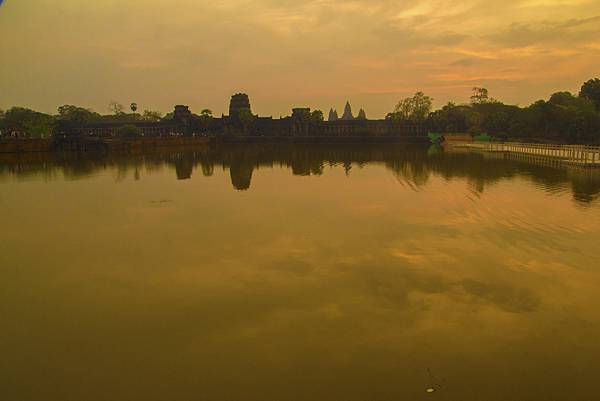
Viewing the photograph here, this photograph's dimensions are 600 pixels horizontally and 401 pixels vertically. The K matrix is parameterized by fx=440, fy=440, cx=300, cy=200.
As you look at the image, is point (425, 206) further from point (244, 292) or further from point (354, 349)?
point (354, 349)

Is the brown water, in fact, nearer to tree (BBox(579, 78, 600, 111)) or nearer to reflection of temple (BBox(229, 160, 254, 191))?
reflection of temple (BBox(229, 160, 254, 191))

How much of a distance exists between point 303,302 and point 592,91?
274 ft

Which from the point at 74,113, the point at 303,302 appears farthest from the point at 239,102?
the point at 303,302

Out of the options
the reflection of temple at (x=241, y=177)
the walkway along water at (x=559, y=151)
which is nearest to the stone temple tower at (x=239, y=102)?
the walkway along water at (x=559, y=151)

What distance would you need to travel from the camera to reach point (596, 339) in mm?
7680

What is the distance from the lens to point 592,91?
73.8m

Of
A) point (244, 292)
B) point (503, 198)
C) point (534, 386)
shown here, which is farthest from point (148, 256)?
point (503, 198)

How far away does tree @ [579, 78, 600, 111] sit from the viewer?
72.3m

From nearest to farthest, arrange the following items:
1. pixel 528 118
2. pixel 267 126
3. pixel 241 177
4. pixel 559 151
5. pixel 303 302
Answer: pixel 303 302 < pixel 241 177 < pixel 559 151 < pixel 528 118 < pixel 267 126

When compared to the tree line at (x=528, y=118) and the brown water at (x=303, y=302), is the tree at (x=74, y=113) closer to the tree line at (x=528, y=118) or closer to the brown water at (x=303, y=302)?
the tree line at (x=528, y=118)

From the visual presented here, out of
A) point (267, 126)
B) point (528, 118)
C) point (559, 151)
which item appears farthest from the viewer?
point (267, 126)

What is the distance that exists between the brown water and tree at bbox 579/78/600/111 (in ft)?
216

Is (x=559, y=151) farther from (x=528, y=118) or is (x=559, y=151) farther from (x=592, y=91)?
(x=592, y=91)

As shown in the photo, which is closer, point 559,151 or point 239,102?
point 559,151
